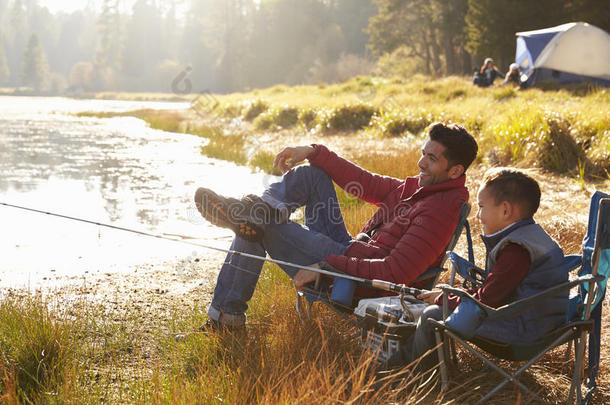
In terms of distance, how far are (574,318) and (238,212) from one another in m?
1.50

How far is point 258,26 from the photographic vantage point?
58938 millimetres

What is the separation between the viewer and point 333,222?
10.3 feet

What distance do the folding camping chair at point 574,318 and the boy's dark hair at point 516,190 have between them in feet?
0.77

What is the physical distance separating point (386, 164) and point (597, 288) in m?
5.57

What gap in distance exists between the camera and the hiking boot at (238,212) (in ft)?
8.61

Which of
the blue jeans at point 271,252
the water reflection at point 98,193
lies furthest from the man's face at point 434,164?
the water reflection at point 98,193

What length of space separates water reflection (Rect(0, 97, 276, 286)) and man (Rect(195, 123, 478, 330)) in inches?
84.3

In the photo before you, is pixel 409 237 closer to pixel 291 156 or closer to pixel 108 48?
pixel 291 156

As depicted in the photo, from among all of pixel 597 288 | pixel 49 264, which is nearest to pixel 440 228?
pixel 597 288

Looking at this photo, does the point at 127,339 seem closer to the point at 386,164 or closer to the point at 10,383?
the point at 10,383

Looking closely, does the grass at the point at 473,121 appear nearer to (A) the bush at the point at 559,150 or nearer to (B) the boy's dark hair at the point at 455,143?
(A) the bush at the point at 559,150

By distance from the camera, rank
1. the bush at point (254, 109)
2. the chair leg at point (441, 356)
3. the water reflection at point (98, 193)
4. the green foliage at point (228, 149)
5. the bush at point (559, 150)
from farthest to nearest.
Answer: the bush at point (254, 109)
the green foliage at point (228, 149)
the bush at point (559, 150)
the water reflection at point (98, 193)
the chair leg at point (441, 356)

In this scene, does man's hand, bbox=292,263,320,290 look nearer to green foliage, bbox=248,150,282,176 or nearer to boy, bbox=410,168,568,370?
boy, bbox=410,168,568,370

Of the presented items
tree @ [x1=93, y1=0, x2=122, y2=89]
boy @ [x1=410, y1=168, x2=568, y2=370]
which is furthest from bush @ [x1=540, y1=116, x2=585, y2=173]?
tree @ [x1=93, y1=0, x2=122, y2=89]
